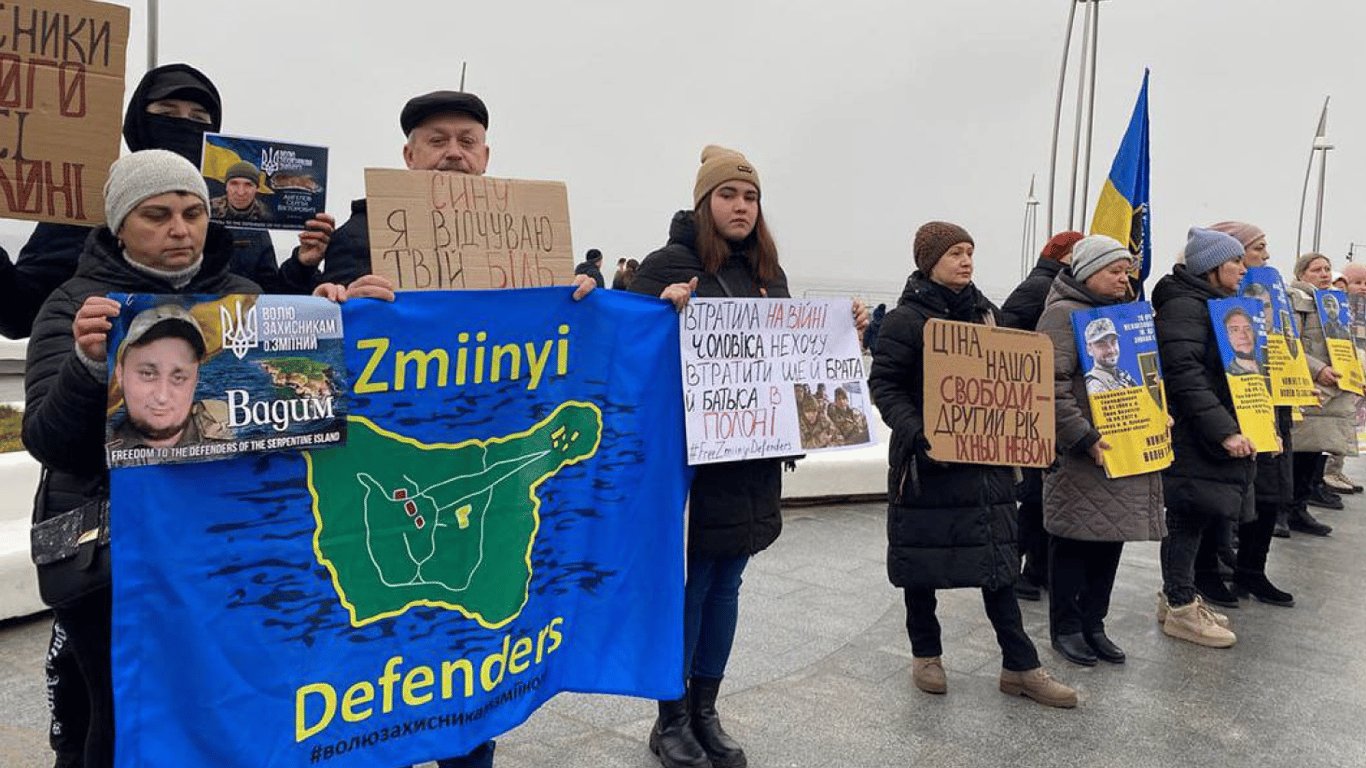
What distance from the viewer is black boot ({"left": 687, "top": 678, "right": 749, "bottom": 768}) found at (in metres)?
3.54

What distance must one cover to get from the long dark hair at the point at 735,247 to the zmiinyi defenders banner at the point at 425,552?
324 mm

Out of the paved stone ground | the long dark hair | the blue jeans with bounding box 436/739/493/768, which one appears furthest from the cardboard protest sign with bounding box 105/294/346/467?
the paved stone ground

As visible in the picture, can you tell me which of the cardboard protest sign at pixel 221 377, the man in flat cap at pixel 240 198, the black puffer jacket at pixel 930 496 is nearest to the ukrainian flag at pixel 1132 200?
the black puffer jacket at pixel 930 496

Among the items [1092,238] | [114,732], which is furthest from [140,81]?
[1092,238]

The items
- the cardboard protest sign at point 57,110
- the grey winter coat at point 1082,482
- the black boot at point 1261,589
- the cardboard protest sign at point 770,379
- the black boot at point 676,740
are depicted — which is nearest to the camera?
the cardboard protest sign at point 57,110

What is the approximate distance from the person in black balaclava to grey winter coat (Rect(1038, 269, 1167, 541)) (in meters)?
3.31

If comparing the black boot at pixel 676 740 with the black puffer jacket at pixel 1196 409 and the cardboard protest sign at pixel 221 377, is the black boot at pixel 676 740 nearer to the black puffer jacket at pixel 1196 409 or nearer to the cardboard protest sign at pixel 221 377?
the cardboard protest sign at pixel 221 377

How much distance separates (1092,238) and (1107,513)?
132cm

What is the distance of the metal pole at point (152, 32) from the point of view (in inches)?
173

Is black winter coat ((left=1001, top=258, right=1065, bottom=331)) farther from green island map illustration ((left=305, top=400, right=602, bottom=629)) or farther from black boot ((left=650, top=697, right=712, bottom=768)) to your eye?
green island map illustration ((left=305, top=400, right=602, bottom=629))

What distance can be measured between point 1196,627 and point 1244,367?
1.38 m

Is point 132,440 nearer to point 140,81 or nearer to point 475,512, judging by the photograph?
point 475,512

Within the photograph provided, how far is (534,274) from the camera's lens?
10.1ft

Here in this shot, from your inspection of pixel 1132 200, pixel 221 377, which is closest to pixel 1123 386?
pixel 1132 200
